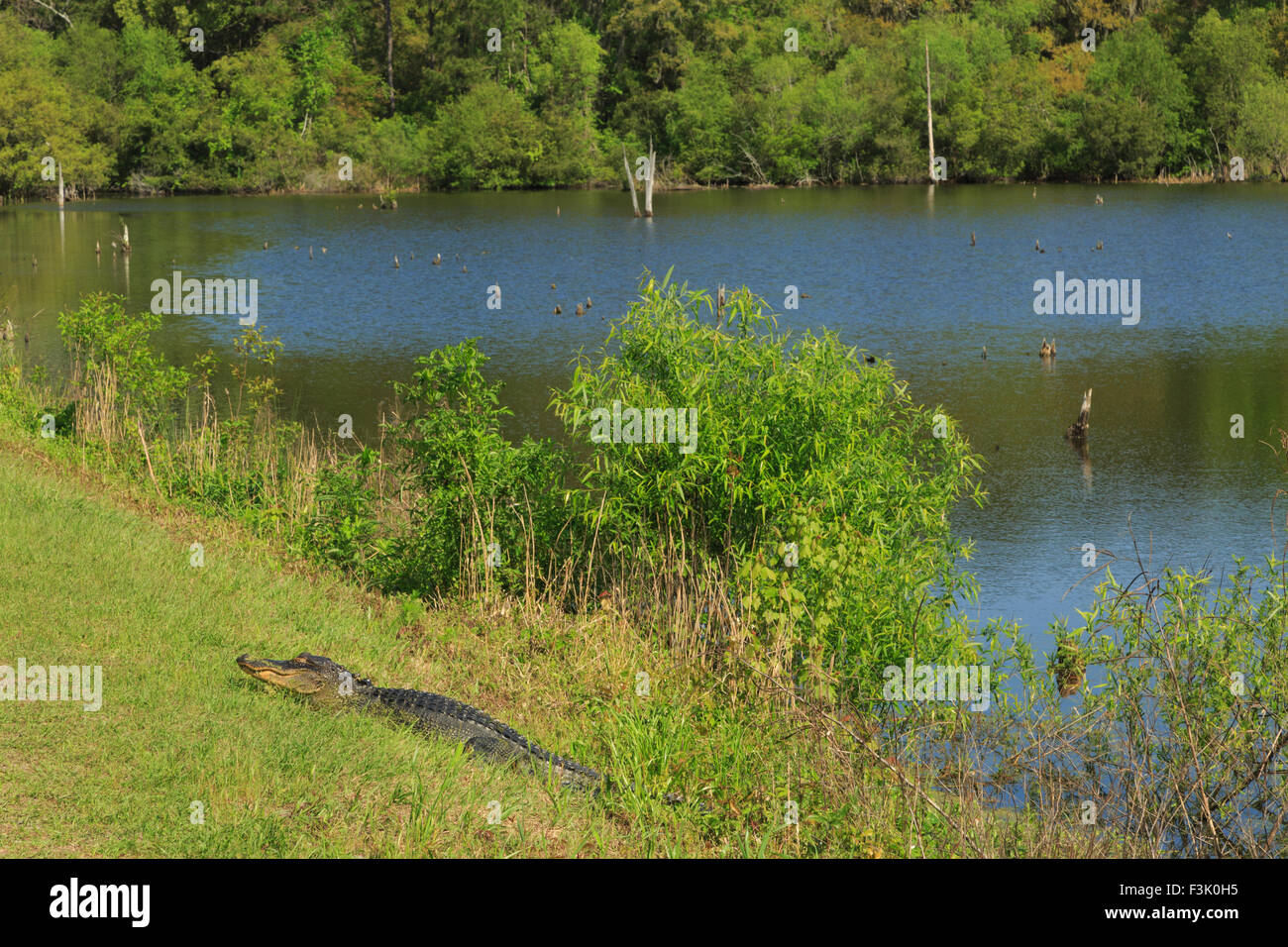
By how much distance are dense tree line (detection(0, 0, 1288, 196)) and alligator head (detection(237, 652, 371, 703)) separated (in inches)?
2542

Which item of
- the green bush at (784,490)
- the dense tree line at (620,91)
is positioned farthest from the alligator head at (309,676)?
the dense tree line at (620,91)

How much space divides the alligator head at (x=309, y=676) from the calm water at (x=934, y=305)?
678cm

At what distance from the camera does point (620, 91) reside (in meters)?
81.1

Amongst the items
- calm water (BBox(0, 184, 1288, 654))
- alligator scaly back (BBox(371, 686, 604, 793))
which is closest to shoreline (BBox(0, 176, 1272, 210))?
calm water (BBox(0, 184, 1288, 654))

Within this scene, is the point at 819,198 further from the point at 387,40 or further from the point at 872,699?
the point at 872,699

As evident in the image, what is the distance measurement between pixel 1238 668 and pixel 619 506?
4.56 meters

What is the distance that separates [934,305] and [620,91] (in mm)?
54329

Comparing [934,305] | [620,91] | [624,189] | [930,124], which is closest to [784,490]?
[934,305]

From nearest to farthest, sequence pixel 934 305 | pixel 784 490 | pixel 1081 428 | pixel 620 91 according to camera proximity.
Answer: pixel 784 490 < pixel 1081 428 < pixel 934 305 < pixel 620 91

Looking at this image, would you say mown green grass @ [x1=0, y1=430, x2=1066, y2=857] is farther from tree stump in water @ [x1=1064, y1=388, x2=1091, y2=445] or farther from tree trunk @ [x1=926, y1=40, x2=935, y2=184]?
tree trunk @ [x1=926, y1=40, x2=935, y2=184]

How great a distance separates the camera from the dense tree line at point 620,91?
69.1 m

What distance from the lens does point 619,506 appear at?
33.6 ft

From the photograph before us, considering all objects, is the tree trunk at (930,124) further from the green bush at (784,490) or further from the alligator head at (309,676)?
the alligator head at (309,676)

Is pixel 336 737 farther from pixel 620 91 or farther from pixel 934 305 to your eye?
pixel 620 91
